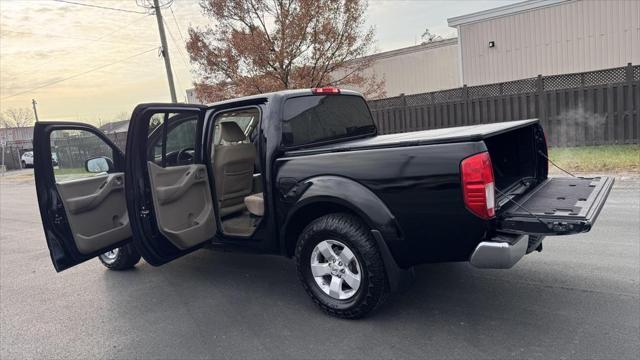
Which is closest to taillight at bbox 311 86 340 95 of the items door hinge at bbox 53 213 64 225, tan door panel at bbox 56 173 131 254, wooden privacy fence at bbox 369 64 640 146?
tan door panel at bbox 56 173 131 254

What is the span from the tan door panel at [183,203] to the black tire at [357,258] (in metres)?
1.01

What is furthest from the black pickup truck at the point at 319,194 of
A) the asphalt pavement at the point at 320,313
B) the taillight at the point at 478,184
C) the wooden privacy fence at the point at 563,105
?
the wooden privacy fence at the point at 563,105

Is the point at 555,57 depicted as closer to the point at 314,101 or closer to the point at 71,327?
the point at 314,101

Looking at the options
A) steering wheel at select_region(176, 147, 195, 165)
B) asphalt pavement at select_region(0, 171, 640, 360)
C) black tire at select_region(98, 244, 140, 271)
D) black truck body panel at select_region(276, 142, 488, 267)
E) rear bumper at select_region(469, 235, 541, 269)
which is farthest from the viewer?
black tire at select_region(98, 244, 140, 271)

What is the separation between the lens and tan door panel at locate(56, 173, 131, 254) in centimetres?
420

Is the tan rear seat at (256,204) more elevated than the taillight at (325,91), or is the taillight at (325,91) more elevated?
the taillight at (325,91)

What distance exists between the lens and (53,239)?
13.3ft

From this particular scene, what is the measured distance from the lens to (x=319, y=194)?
362 cm

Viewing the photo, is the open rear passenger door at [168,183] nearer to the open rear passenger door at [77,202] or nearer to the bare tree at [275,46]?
the open rear passenger door at [77,202]

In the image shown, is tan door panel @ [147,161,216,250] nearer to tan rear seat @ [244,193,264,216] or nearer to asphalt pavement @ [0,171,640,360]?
tan rear seat @ [244,193,264,216]

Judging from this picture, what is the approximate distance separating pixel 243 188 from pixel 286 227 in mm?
1346

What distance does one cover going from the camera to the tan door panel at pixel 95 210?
420 centimetres

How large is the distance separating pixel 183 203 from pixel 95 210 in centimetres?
Answer: 91

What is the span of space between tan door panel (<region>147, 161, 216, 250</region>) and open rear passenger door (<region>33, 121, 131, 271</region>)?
776mm
